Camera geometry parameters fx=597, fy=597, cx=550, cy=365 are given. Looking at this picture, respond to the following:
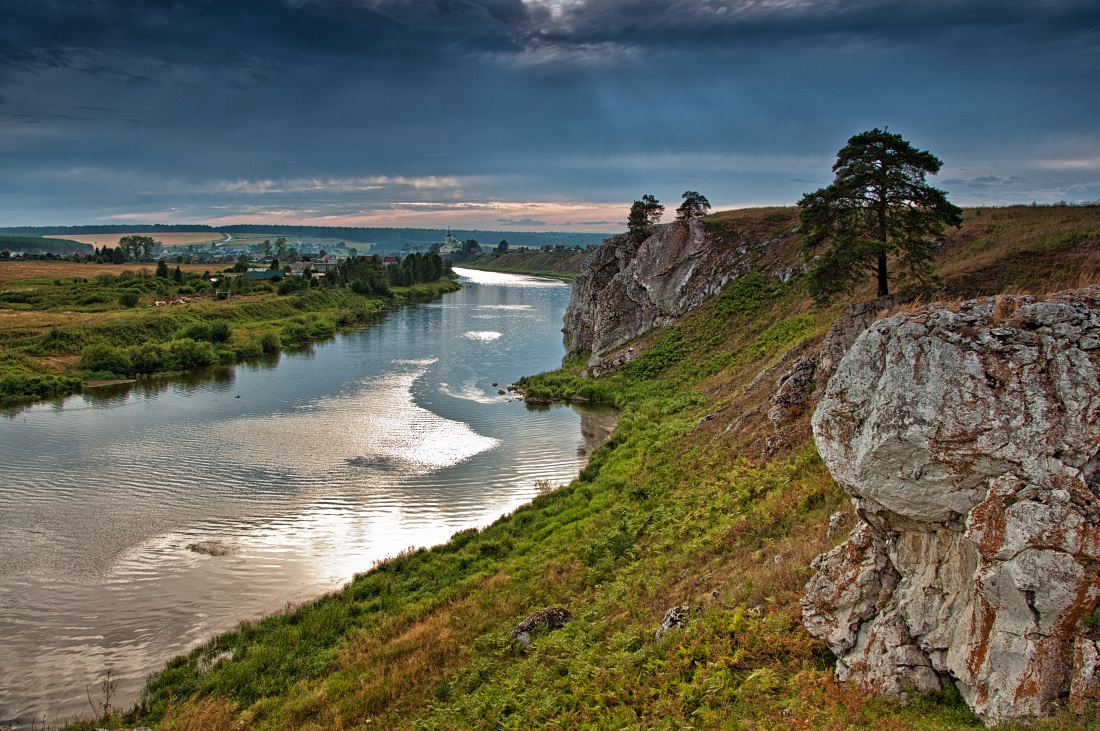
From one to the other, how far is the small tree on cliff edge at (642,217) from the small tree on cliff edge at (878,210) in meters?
35.0

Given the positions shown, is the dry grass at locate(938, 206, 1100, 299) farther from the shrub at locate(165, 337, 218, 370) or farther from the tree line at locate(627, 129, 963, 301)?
the shrub at locate(165, 337, 218, 370)

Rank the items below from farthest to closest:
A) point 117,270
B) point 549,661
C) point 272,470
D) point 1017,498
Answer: point 117,270 < point 272,470 < point 549,661 < point 1017,498

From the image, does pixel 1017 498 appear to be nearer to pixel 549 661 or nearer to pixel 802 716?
pixel 802 716

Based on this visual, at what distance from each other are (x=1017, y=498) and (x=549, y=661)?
9.37 meters

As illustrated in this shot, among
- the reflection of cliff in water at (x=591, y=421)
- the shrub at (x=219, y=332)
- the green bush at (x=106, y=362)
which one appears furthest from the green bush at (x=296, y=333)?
the reflection of cliff in water at (x=591, y=421)

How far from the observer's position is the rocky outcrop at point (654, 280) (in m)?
48.9

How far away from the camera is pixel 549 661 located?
12.9m

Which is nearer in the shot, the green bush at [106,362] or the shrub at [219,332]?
the green bush at [106,362]

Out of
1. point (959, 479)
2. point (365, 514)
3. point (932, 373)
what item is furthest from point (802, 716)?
point (365, 514)

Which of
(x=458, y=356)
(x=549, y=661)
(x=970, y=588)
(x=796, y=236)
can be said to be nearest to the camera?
(x=970, y=588)

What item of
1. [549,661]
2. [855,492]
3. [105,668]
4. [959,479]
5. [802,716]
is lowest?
[105,668]

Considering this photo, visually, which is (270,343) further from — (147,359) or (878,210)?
(878,210)

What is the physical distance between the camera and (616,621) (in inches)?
532

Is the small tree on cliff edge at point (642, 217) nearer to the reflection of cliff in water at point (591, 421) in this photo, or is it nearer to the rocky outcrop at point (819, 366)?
the reflection of cliff in water at point (591, 421)
